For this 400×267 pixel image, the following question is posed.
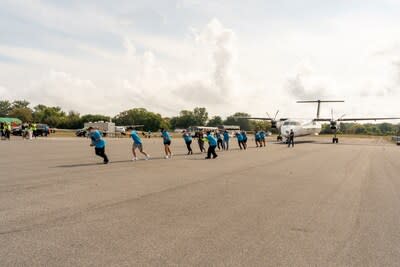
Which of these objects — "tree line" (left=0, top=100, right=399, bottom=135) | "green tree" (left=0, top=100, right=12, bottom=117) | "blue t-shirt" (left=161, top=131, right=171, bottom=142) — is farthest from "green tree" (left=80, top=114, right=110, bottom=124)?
"blue t-shirt" (left=161, top=131, right=171, bottom=142)

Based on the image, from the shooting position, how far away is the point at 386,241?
4.91 meters

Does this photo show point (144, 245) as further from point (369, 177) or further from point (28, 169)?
point (369, 177)

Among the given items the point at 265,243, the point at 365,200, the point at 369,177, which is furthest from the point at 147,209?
the point at 369,177

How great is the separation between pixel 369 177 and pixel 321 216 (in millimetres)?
6980

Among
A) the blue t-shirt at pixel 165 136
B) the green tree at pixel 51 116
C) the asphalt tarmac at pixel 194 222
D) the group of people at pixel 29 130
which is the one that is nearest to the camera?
the asphalt tarmac at pixel 194 222

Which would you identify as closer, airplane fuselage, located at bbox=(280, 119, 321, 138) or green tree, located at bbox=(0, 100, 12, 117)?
airplane fuselage, located at bbox=(280, 119, 321, 138)

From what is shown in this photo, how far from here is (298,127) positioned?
39.4 meters

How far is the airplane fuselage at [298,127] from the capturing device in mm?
37594

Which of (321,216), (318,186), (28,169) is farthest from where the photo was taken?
(28,169)

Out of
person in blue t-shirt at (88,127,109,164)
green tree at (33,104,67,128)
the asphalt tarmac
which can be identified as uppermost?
green tree at (33,104,67,128)

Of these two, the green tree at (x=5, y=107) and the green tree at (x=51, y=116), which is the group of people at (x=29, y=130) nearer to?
the green tree at (x=51, y=116)

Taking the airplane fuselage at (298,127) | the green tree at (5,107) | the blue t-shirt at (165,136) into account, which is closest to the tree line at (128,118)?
the green tree at (5,107)

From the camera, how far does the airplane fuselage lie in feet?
123

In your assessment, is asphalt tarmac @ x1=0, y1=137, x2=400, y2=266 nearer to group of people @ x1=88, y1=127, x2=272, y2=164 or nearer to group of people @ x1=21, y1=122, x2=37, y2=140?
group of people @ x1=88, y1=127, x2=272, y2=164
